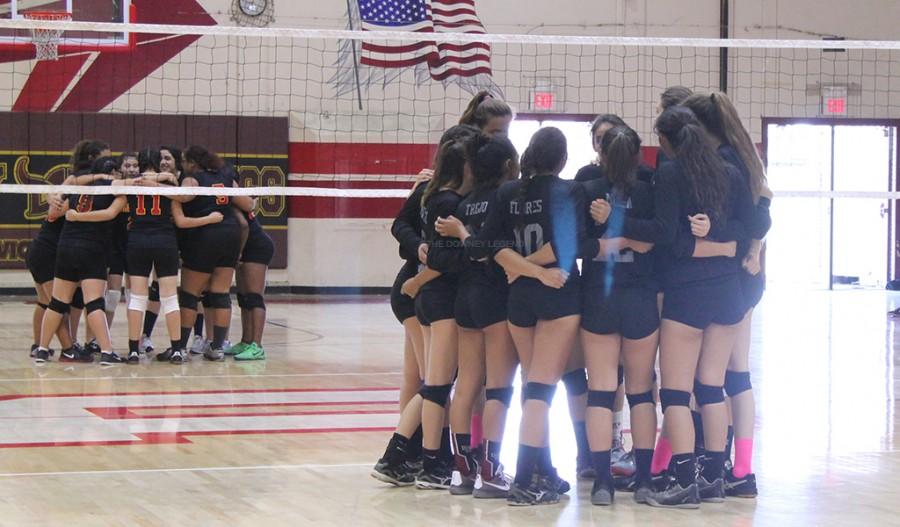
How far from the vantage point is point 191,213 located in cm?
916

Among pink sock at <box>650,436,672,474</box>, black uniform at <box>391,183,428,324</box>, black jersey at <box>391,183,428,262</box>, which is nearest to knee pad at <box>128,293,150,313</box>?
black uniform at <box>391,183,428,324</box>

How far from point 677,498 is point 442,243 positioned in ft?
4.32

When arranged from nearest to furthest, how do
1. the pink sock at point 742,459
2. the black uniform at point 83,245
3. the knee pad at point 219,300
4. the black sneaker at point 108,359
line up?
1. the pink sock at point 742,459
2. the black uniform at point 83,245
3. the black sneaker at point 108,359
4. the knee pad at point 219,300

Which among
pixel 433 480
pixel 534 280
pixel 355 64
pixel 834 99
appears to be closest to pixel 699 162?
pixel 534 280

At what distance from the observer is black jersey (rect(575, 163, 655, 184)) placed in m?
4.77

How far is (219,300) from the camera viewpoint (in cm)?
928

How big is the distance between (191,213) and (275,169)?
25.3 feet

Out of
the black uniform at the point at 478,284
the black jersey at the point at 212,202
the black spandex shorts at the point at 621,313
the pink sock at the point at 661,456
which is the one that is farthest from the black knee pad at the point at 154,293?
the black spandex shorts at the point at 621,313

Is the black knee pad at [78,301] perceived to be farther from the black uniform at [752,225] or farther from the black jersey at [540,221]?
the black uniform at [752,225]

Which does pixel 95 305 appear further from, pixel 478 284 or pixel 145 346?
pixel 478 284

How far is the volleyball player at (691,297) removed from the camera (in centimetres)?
461

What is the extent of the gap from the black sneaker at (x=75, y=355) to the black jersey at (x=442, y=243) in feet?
16.4

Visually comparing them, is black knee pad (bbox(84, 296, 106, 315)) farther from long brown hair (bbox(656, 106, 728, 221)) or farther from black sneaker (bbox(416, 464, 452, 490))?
long brown hair (bbox(656, 106, 728, 221))

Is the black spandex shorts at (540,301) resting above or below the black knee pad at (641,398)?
above
